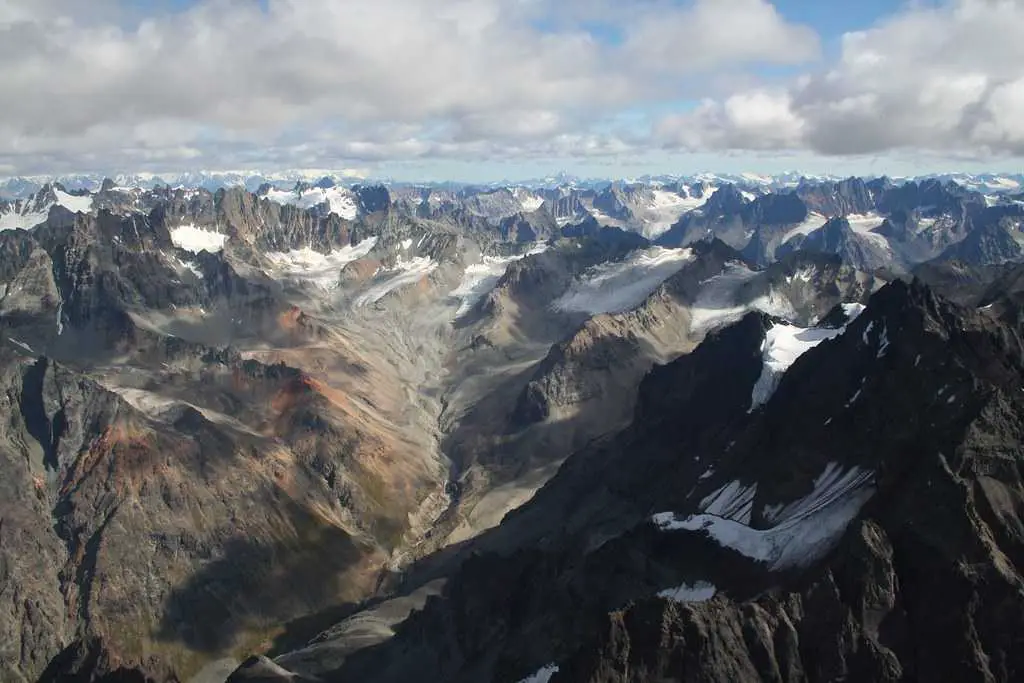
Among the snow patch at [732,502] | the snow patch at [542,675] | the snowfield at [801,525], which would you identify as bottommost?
the snow patch at [542,675]

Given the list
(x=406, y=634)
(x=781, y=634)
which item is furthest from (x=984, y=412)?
(x=406, y=634)

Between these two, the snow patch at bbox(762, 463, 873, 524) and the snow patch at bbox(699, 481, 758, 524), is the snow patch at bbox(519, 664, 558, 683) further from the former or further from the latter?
the snow patch at bbox(699, 481, 758, 524)

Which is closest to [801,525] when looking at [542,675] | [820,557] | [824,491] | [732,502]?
[820,557]

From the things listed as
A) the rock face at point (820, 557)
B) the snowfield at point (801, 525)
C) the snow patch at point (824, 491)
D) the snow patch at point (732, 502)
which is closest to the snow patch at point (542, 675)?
the rock face at point (820, 557)

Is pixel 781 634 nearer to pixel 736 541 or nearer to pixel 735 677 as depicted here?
pixel 735 677

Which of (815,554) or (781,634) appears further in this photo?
(815,554)

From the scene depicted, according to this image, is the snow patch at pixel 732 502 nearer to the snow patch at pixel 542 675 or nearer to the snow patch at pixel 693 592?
the snow patch at pixel 693 592
